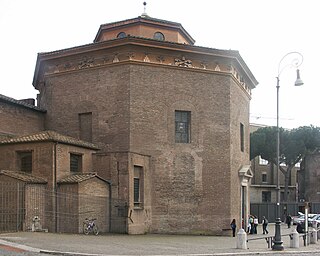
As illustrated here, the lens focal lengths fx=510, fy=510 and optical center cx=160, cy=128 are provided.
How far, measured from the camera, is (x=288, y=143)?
60219 mm

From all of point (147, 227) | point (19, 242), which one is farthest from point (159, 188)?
point (19, 242)

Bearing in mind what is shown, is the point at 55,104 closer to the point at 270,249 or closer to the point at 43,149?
the point at 43,149

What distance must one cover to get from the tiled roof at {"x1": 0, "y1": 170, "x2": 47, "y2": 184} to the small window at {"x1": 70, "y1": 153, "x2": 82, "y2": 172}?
2.10 meters

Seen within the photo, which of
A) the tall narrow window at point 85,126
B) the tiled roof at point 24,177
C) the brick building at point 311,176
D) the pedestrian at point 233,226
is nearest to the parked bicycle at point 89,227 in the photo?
the tiled roof at point 24,177

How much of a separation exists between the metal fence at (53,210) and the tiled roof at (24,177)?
210 millimetres

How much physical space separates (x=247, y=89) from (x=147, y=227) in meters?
12.7

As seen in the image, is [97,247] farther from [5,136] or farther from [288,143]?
[288,143]

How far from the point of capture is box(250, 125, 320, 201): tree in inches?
2355

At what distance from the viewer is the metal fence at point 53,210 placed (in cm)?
2173

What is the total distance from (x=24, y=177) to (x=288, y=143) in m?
43.2

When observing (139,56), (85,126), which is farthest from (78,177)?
(139,56)

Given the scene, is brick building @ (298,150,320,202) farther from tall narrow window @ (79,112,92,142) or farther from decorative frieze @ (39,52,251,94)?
tall narrow window @ (79,112,92,142)

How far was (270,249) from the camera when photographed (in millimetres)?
20250

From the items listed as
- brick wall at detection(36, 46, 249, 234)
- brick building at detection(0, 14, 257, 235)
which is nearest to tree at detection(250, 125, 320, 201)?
brick building at detection(0, 14, 257, 235)
